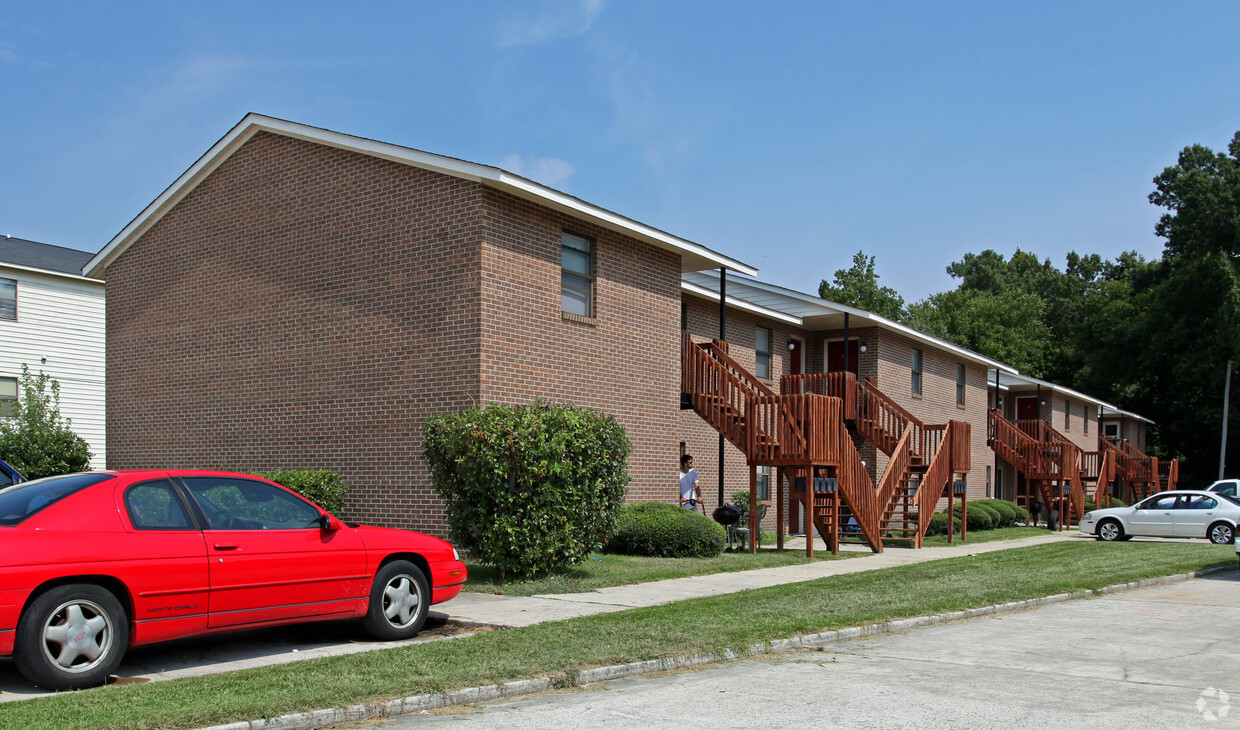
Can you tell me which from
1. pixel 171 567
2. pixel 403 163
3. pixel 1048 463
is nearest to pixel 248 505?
pixel 171 567

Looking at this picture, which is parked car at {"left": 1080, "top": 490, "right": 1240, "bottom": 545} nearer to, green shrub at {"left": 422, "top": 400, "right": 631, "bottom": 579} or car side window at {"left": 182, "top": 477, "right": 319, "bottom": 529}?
green shrub at {"left": 422, "top": 400, "right": 631, "bottom": 579}

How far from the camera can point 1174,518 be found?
2580 centimetres

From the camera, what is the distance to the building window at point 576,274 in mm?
17594

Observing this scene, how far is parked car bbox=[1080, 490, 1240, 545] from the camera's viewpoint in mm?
25172

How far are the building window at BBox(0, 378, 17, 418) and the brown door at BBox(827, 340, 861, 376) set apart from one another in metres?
21.4

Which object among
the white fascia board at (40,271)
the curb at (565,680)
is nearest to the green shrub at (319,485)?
the curb at (565,680)

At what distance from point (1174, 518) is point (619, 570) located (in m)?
17.7

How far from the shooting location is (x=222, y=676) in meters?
7.34

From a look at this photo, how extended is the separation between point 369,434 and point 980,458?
24961 millimetres

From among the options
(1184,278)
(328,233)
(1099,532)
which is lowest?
(1099,532)

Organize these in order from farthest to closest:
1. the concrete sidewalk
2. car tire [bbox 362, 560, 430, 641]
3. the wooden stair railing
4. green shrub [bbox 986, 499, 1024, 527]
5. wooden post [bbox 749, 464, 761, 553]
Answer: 1. green shrub [bbox 986, 499, 1024, 527]
2. the wooden stair railing
3. wooden post [bbox 749, 464, 761, 553]
4. the concrete sidewalk
5. car tire [bbox 362, 560, 430, 641]

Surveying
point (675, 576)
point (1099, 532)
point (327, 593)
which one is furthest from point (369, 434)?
point (1099, 532)

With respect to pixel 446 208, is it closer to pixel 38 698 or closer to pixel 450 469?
pixel 450 469

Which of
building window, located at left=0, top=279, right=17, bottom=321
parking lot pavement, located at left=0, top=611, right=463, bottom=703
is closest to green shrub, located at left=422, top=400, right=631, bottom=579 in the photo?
parking lot pavement, located at left=0, top=611, right=463, bottom=703
